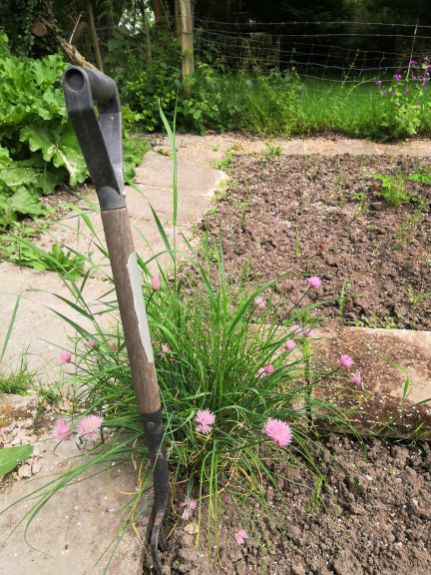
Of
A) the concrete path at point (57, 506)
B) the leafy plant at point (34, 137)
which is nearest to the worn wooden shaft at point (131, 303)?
the concrete path at point (57, 506)

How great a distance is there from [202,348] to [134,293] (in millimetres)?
543

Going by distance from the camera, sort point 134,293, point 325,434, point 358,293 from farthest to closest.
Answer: point 358,293
point 325,434
point 134,293

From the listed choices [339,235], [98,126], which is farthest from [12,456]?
[339,235]

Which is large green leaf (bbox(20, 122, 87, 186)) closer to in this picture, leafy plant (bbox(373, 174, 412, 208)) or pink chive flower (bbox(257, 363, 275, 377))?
leafy plant (bbox(373, 174, 412, 208))

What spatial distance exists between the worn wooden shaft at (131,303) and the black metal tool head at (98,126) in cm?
3

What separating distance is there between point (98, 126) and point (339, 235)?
2.31m

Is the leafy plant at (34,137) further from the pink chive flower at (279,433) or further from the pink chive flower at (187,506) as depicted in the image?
the pink chive flower at (279,433)

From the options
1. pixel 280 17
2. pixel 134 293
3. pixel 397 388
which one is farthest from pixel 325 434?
pixel 280 17

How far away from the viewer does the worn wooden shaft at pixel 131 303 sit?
794 mm

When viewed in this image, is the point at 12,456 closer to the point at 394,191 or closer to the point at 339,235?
the point at 339,235

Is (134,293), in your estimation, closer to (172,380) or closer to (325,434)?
(172,380)

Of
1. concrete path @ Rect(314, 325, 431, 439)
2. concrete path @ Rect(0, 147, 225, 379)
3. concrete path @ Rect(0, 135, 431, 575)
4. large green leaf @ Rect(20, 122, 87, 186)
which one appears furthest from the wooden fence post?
concrete path @ Rect(314, 325, 431, 439)

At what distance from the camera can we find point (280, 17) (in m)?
10.5

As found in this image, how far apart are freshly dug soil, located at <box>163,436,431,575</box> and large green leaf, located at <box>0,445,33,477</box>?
46 cm
